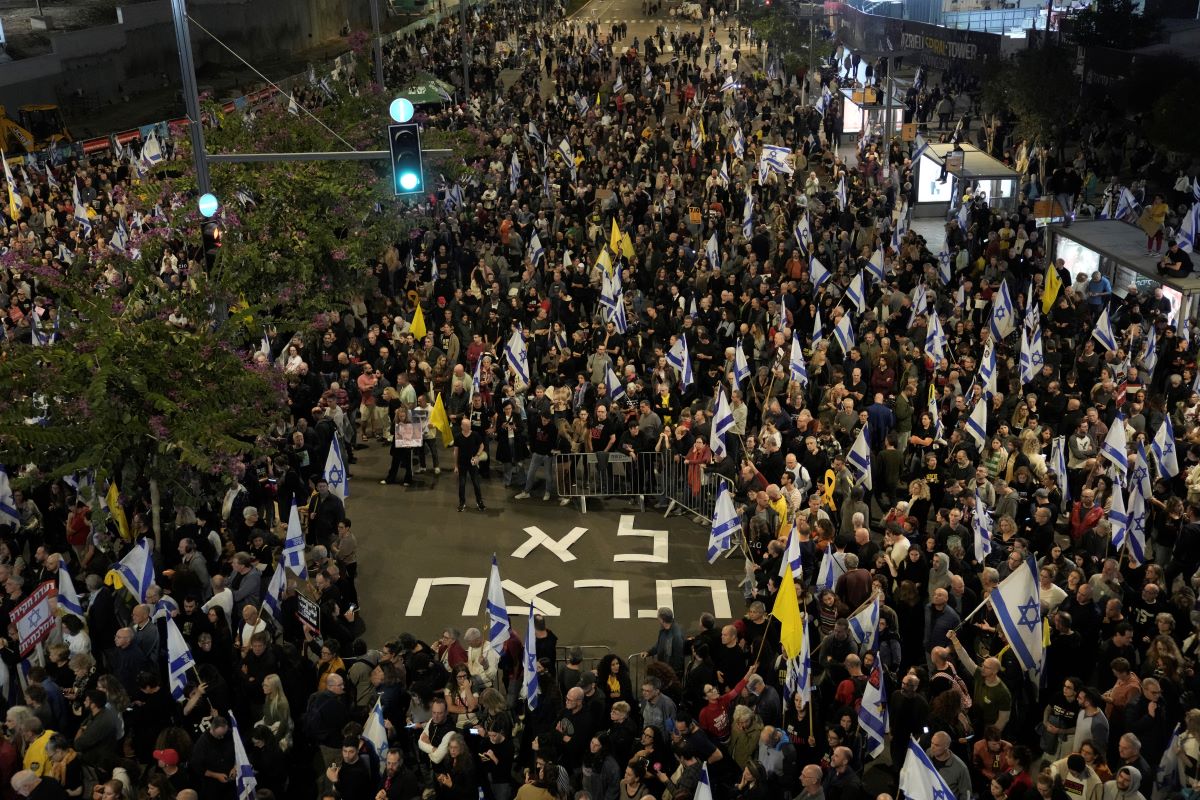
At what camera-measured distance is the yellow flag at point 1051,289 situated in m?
22.6

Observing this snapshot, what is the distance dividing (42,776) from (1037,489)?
432 inches

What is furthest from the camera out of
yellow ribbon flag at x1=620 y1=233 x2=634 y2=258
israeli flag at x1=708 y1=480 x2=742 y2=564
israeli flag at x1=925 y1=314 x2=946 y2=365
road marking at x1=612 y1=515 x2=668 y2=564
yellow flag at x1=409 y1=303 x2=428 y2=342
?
yellow ribbon flag at x1=620 y1=233 x2=634 y2=258

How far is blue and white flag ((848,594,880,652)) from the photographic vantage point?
489 inches

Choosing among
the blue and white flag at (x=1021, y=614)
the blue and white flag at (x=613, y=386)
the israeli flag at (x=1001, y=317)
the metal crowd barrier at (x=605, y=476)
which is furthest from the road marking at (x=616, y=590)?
the israeli flag at (x=1001, y=317)

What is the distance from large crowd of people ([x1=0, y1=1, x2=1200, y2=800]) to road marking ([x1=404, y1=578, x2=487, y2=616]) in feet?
2.55

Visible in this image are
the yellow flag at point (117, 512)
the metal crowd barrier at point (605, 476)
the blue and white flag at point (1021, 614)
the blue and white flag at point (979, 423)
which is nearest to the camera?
the blue and white flag at point (1021, 614)

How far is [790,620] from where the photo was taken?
1203 cm

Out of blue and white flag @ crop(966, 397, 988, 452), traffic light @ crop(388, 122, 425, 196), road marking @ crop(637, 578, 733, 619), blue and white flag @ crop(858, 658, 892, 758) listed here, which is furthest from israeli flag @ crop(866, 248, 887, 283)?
blue and white flag @ crop(858, 658, 892, 758)

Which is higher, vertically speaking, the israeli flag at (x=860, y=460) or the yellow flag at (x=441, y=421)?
the israeli flag at (x=860, y=460)

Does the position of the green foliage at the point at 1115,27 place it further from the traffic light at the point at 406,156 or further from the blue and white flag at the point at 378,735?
the blue and white flag at the point at 378,735

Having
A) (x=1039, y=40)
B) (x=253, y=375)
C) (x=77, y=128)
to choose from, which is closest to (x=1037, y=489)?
(x=253, y=375)

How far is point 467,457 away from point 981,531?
7.40 meters

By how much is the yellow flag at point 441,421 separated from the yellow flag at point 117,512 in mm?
5105

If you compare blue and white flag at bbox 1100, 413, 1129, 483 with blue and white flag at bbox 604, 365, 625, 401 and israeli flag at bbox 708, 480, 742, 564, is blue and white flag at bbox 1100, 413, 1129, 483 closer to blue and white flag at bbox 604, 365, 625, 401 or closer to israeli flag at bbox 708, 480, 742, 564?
israeli flag at bbox 708, 480, 742, 564
